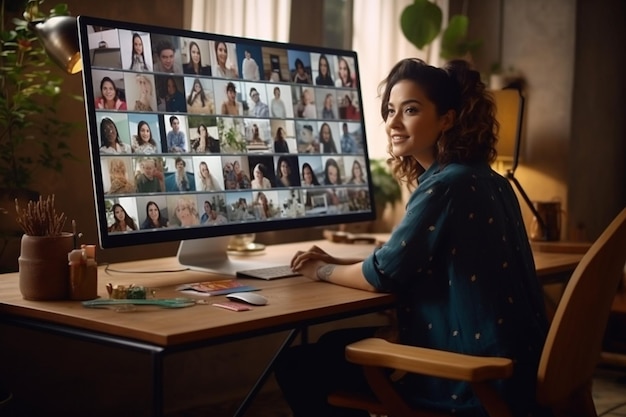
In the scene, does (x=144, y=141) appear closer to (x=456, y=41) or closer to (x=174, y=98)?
(x=174, y=98)

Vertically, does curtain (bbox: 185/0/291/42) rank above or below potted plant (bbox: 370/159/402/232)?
above

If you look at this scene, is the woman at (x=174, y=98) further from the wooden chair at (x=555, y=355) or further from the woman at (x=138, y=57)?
the wooden chair at (x=555, y=355)

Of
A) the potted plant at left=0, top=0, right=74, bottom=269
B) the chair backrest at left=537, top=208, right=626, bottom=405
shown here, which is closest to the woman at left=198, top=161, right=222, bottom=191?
the potted plant at left=0, top=0, right=74, bottom=269

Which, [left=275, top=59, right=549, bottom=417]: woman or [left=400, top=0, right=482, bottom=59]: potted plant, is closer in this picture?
[left=275, top=59, right=549, bottom=417]: woman

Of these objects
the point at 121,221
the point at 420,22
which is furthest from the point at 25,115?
the point at 420,22

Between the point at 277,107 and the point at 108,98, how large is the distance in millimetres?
602

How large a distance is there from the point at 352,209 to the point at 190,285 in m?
0.79

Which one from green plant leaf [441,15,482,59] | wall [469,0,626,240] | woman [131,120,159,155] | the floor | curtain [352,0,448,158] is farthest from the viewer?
wall [469,0,626,240]

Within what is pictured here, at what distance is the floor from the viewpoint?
3521mm

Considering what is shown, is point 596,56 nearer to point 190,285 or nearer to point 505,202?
point 505,202

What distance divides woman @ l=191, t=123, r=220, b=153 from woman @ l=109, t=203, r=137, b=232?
0.28m

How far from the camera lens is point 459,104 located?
2412mm

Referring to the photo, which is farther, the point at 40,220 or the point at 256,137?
the point at 256,137

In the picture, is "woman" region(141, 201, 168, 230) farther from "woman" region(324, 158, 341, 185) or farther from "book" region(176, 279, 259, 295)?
"woman" region(324, 158, 341, 185)
